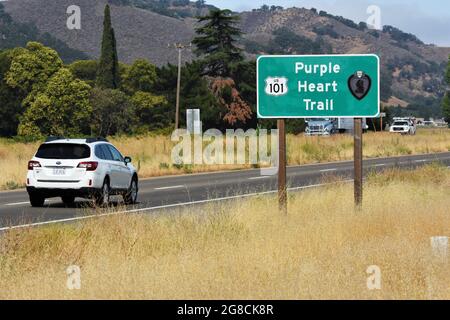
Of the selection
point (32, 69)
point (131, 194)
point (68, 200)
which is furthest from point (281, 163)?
point (32, 69)

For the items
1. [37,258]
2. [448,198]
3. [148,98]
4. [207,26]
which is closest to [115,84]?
[148,98]

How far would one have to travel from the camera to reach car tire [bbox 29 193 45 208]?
2309 cm

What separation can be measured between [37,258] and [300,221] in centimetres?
535

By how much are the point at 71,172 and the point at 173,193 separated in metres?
6.01

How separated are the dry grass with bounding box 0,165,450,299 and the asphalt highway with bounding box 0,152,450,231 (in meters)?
2.01

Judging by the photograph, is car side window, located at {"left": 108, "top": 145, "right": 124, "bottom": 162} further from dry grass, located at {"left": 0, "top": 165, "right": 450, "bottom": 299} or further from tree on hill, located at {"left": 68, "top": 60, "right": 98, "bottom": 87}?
tree on hill, located at {"left": 68, "top": 60, "right": 98, "bottom": 87}

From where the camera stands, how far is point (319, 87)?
18.7 meters

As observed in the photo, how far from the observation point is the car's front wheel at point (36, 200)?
2308 centimetres

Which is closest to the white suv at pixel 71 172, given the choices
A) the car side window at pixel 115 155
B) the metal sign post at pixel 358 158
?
the car side window at pixel 115 155

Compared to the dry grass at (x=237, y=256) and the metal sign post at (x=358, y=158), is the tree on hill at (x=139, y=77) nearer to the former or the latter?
the metal sign post at (x=358, y=158)

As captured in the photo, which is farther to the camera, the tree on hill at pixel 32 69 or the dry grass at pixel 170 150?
the tree on hill at pixel 32 69

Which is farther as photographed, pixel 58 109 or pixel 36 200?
pixel 58 109

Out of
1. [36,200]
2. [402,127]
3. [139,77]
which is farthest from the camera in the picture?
[139,77]

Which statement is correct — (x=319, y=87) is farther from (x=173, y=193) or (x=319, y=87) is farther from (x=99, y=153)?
(x=173, y=193)
